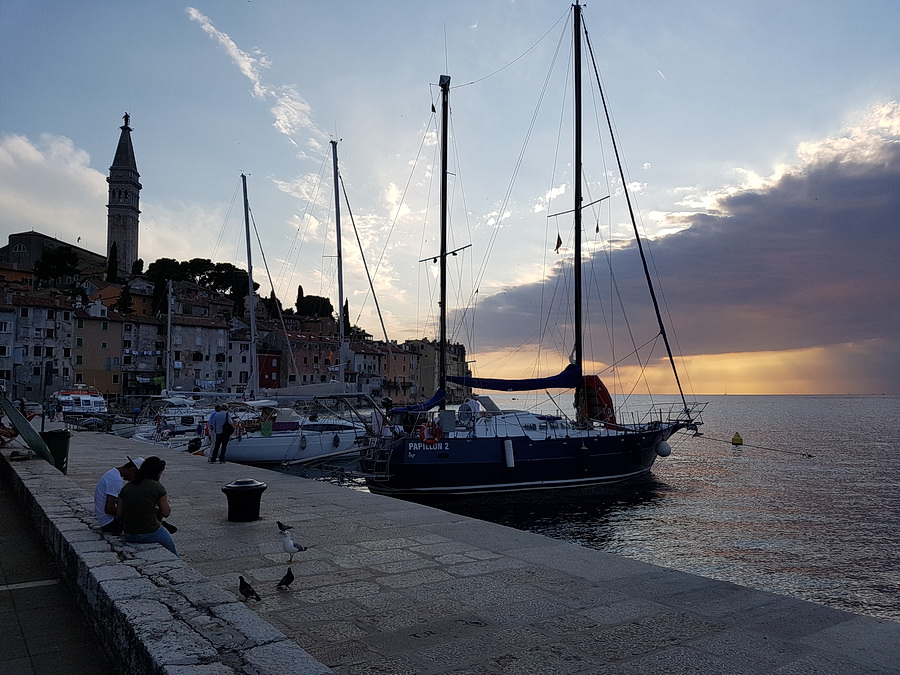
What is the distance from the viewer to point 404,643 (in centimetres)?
494

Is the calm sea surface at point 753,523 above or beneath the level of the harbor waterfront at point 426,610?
beneath

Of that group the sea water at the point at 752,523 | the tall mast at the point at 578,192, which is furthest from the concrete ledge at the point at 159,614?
the tall mast at the point at 578,192

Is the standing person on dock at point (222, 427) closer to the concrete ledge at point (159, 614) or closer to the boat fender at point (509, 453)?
the boat fender at point (509, 453)

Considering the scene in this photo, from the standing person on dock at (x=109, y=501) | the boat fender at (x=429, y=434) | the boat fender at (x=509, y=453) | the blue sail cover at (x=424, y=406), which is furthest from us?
the blue sail cover at (x=424, y=406)

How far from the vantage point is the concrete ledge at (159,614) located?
131 inches

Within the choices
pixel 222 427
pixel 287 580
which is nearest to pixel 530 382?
pixel 222 427

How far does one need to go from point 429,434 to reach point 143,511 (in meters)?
14.0

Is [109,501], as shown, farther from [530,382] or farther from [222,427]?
[530,382]

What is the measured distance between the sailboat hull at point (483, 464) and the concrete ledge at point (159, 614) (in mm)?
13691

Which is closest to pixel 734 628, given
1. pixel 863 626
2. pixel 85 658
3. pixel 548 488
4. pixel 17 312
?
pixel 863 626

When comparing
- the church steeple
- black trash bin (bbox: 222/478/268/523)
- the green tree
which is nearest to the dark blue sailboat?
black trash bin (bbox: 222/478/268/523)

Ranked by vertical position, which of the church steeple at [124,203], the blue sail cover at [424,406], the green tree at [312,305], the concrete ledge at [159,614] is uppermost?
the church steeple at [124,203]

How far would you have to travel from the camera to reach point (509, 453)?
20922mm

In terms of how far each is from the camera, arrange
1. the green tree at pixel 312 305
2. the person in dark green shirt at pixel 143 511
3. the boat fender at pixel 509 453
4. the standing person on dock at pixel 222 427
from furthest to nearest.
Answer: the green tree at pixel 312 305 → the boat fender at pixel 509 453 → the standing person on dock at pixel 222 427 → the person in dark green shirt at pixel 143 511
